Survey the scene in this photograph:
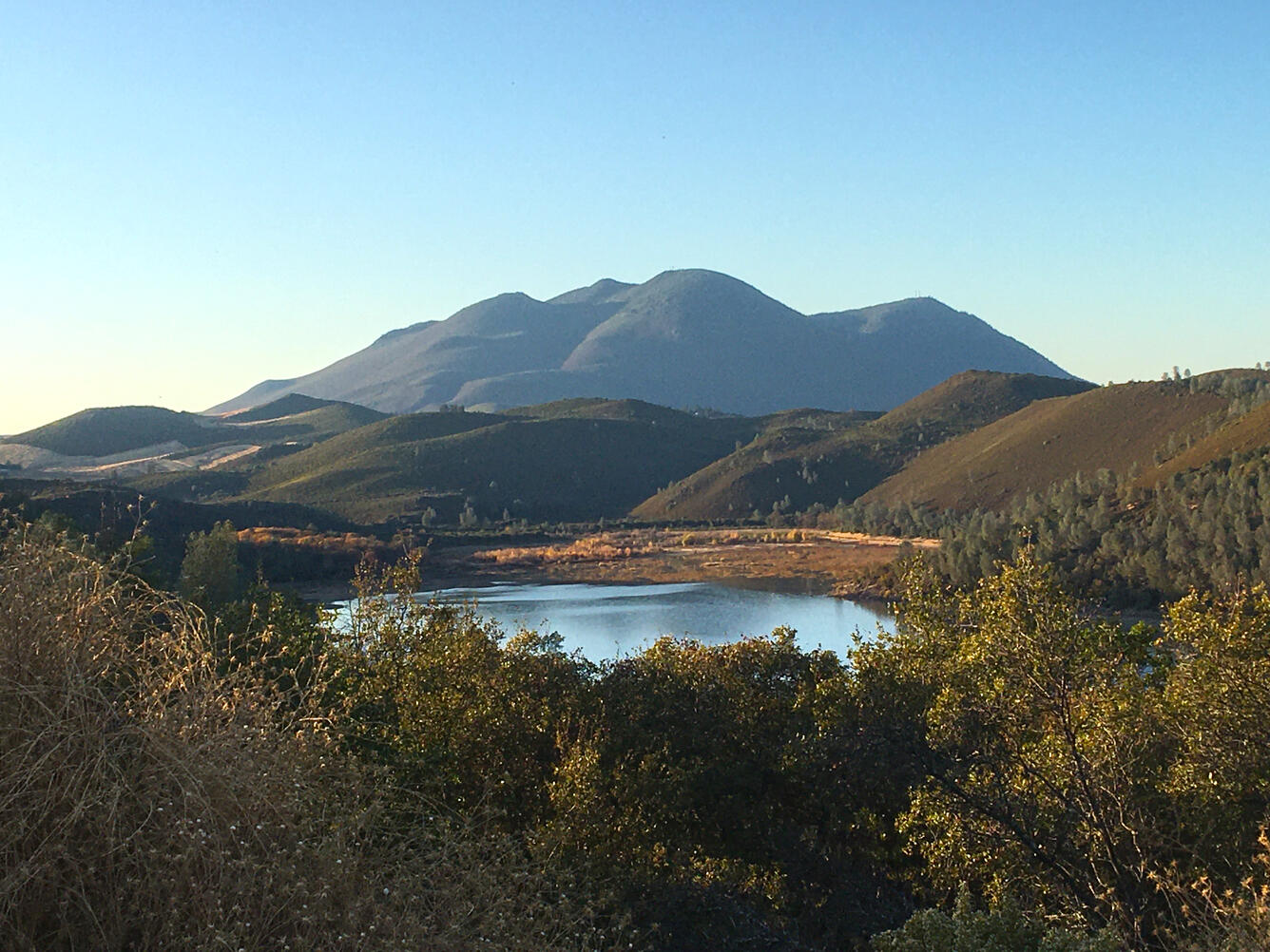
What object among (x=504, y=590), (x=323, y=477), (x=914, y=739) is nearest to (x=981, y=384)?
(x=323, y=477)

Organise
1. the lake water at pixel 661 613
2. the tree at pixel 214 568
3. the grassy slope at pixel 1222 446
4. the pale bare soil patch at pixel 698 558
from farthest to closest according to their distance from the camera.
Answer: the pale bare soil patch at pixel 698 558 < the grassy slope at pixel 1222 446 < the lake water at pixel 661 613 < the tree at pixel 214 568

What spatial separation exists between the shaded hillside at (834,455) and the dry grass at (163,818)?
121 m

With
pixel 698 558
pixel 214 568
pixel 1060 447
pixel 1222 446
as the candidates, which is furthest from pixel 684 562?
pixel 214 568

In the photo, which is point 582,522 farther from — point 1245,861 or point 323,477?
point 1245,861

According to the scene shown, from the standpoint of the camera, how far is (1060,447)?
114812 millimetres

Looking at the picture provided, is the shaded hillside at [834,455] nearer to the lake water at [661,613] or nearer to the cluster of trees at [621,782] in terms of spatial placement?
the lake water at [661,613]

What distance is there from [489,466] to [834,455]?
42.9 meters

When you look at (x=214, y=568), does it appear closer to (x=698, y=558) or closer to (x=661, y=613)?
(x=661, y=613)

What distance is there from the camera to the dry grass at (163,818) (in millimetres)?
6359

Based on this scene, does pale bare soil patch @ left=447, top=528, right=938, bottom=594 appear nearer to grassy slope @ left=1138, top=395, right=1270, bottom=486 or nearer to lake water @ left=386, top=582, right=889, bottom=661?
lake water @ left=386, top=582, right=889, bottom=661

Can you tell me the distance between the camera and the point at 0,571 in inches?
287

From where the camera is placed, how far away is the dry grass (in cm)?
636

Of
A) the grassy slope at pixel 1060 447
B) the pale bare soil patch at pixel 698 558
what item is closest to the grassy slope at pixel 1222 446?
the grassy slope at pixel 1060 447

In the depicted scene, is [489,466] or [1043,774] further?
[489,466]
